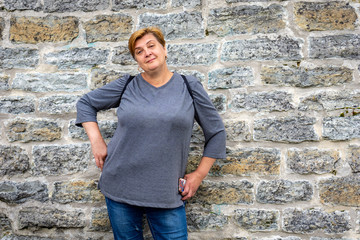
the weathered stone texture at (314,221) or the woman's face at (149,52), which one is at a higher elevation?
the woman's face at (149,52)

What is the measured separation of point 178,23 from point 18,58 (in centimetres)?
125

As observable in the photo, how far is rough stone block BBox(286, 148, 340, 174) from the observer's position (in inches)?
80.0

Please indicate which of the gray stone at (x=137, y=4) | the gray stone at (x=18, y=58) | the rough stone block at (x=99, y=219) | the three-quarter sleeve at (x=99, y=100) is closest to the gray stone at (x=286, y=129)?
the three-quarter sleeve at (x=99, y=100)

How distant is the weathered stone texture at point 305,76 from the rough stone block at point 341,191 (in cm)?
66

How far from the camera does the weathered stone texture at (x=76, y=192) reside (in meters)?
2.22

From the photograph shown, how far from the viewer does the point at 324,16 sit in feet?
6.78

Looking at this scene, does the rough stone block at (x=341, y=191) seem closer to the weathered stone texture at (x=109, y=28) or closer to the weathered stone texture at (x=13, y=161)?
the weathered stone texture at (x=109, y=28)

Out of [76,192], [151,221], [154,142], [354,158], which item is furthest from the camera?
[76,192]

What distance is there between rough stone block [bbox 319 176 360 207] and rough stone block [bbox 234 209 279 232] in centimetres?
35

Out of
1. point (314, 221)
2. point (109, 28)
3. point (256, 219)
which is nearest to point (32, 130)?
point (109, 28)

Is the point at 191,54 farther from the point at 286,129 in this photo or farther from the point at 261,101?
the point at 286,129

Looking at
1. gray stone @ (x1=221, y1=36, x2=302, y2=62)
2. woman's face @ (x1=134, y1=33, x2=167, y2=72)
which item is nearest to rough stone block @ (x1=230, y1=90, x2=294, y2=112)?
gray stone @ (x1=221, y1=36, x2=302, y2=62)

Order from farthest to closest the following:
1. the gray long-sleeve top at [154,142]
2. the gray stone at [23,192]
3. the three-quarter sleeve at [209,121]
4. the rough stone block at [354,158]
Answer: the gray stone at [23,192] < the rough stone block at [354,158] < the three-quarter sleeve at [209,121] < the gray long-sleeve top at [154,142]

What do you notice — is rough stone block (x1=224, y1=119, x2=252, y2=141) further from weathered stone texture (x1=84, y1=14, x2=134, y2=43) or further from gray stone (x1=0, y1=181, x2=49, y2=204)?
gray stone (x1=0, y1=181, x2=49, y2=204)
